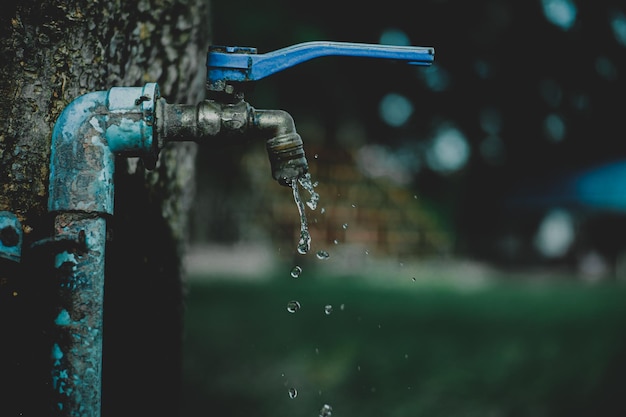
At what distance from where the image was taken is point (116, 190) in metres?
1.25

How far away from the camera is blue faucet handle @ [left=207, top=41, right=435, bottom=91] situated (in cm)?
113

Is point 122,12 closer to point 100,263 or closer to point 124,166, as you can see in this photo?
point 124,166

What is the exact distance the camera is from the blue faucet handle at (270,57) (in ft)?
3.71

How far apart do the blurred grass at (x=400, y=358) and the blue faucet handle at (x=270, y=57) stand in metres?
2.36

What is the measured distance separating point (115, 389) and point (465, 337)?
13.7 ft

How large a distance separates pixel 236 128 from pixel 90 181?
26 cm

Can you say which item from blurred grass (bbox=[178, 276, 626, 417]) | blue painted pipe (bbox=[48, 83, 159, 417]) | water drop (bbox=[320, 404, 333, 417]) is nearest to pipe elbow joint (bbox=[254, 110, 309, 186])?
blue painted pipe (bbox=[48, 83, 159, 417])

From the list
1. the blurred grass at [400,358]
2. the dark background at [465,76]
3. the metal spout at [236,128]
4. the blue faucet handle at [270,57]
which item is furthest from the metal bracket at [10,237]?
the dark background at [465,76]

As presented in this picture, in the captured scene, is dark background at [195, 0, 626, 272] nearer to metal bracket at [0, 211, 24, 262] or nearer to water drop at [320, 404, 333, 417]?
water drop at [320, 404, 333, 417]

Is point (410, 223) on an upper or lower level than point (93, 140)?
lower

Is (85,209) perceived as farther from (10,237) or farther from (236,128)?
(236,128)

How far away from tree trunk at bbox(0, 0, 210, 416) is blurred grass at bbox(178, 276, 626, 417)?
1833 mm

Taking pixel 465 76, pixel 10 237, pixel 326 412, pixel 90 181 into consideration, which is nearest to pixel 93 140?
pixel 90 181

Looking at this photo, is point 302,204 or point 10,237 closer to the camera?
point 10,237
